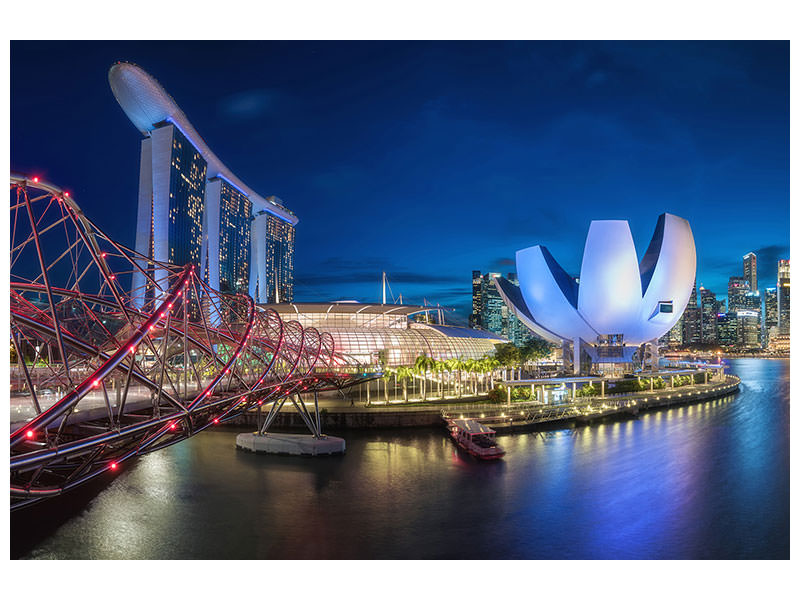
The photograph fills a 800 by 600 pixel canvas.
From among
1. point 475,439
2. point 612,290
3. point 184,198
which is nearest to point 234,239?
point 184,198

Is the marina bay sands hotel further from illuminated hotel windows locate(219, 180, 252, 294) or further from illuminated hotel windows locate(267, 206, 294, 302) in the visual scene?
illuminated hotel windows locate(267, 206, 294, 302)

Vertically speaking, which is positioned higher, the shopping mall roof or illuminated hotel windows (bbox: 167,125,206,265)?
illuminated hotel windows (bbox: 167,125,206,265)

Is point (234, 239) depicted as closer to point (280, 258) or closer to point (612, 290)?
point (280, 258)

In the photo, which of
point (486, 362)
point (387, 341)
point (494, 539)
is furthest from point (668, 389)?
point (494, 539)

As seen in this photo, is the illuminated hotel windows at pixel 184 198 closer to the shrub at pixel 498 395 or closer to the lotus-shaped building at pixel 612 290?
the shrub at pixel 498 395

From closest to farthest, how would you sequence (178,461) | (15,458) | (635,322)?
1. (15,458)
2. (178,461)
3. (635,322)

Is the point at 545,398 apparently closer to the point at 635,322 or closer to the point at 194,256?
the point at 635,322

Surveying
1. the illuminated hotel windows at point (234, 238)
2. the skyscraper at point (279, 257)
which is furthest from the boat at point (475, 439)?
the skyscraper at point (279, 257)

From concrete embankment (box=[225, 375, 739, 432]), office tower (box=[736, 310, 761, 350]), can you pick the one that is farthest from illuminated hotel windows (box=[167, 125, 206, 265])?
office tower (box=[736, 310, 761, 350])
